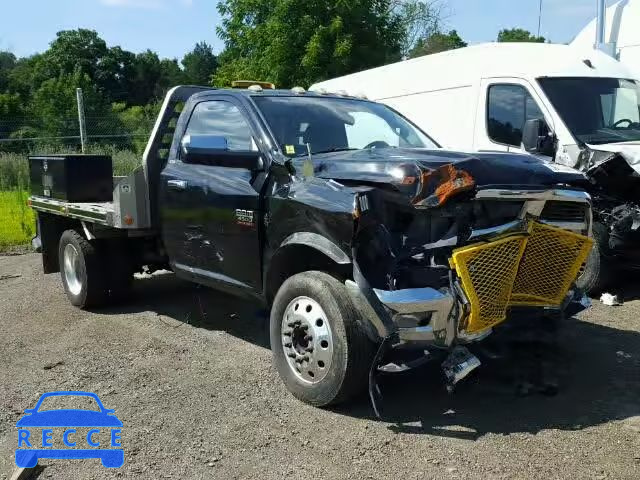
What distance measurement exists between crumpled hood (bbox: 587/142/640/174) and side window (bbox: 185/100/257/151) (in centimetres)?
369

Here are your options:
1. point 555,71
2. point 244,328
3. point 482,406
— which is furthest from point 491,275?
point 555,71

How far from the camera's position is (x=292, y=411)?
4.41 metres

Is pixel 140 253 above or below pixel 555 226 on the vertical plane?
below

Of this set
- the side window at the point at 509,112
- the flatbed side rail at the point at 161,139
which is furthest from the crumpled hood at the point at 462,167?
the side window at the point at 509,112

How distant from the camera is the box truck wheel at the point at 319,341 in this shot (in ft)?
13.5

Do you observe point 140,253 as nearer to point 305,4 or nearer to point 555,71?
point 555,71

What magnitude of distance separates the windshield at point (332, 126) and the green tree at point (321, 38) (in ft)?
41.7

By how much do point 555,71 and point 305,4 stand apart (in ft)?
38.4

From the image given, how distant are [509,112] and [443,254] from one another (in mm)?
4749

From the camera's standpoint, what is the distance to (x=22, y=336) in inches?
250

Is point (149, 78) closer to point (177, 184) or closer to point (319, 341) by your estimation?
point (177, 184)

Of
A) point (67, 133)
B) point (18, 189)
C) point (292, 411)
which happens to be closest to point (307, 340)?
point (292, 411)

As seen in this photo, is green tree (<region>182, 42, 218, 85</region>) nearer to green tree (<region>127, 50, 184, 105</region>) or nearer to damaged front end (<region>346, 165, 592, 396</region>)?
green tree (<region>127, 50, 184, 105</region>)

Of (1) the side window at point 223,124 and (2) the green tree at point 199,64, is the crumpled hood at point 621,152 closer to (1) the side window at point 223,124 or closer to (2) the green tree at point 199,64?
(1) the side window at point 223,124
